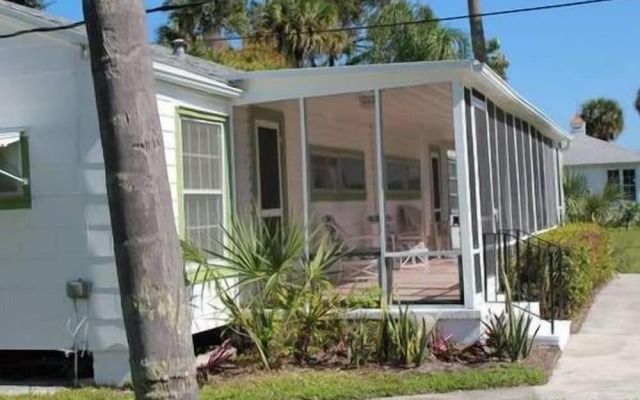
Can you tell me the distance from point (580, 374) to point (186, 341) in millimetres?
6089

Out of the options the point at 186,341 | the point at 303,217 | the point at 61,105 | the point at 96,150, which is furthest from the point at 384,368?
the point at 186,341

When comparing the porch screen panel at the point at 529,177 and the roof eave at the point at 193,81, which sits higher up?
the roof eave at the point at 193,81

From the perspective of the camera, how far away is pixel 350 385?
812cm

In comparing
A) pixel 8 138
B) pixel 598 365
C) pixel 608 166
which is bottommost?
pixel 598 365

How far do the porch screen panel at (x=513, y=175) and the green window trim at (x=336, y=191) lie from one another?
8.53 feet

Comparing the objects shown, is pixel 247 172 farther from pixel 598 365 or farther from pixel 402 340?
pixel 598 365

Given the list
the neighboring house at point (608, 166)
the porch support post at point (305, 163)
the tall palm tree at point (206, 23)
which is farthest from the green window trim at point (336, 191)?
the neighboring house at point (608, 166)

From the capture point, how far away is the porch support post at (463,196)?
9.68m

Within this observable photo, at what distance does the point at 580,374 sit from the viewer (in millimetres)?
8656

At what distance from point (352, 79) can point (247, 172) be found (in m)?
1.98

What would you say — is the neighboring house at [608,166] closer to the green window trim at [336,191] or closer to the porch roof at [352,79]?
the green window trim at [336,191]

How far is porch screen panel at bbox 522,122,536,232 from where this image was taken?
51.9 ft

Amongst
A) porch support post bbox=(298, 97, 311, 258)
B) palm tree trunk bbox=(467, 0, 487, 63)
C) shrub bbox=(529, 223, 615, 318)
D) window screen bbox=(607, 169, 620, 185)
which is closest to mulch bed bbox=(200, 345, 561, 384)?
porch support post bbox=(298, 97, 311, 258)

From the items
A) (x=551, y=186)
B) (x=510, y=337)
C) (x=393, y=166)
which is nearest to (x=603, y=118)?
(x=551, y=186)
